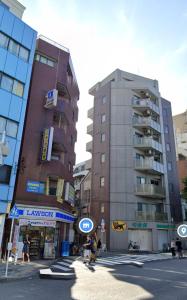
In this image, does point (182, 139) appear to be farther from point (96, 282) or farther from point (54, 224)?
point (96, 282)

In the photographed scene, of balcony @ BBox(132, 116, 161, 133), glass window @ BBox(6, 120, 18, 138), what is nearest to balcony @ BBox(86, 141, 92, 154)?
balcony @ BBox(132, 116, 161, 133)

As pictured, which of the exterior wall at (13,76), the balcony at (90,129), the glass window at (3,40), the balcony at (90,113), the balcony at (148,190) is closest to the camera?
the exterior wall at (13,76)

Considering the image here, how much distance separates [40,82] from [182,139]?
4145cm

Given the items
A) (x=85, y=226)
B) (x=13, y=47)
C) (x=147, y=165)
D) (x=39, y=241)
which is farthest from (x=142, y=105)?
(x=85, y=226)

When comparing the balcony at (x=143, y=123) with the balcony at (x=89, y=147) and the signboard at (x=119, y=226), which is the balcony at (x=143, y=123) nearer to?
the balcony at (x=89, y=147)

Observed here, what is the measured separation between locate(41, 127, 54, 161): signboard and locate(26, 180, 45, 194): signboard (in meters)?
2.09

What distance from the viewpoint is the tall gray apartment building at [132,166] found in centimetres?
3284

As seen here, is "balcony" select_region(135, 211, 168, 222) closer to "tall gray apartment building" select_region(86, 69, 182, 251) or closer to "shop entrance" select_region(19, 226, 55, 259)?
"tall gray apartment building" select_region(86, 69, 182, 251)

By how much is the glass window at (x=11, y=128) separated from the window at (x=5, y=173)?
2662 mm

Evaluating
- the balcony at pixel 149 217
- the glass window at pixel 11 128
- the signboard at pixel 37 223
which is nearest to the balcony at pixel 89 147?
the balcony at pixel 149 217

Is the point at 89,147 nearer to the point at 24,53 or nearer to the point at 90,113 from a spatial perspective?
the point at 90,113

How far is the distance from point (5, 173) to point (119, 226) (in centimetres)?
1827

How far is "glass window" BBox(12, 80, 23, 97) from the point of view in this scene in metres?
21.0

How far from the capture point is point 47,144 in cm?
2109
